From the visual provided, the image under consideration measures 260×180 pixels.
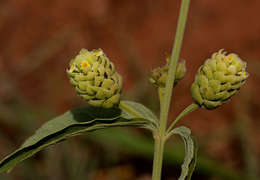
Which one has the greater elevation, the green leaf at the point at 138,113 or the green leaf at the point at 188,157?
the green leaf at the point at 138,113

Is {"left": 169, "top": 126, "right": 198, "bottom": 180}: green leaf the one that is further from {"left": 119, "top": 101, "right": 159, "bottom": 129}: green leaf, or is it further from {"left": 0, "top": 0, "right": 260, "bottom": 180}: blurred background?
{"left": 0, "top": 0, "right": 260, "bottom": 180}: blurred background

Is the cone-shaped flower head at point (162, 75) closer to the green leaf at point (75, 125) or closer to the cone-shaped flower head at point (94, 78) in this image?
the green leaf at point (75, 125)

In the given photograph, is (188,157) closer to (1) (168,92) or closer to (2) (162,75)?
(1) (168,92)

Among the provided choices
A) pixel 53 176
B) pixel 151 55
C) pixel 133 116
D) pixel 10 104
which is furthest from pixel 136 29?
pixel 133 116

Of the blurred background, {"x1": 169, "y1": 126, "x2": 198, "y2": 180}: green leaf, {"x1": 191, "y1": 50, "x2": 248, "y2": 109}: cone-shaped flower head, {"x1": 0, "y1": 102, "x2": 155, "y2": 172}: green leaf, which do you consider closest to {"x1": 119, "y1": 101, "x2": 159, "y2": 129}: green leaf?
{"x1": 0, "y1": 102, "x2": 155, "y2": 172}: green leaf

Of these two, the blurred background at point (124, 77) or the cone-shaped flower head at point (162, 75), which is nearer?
the cone-shaped flower head at point (162, 75)

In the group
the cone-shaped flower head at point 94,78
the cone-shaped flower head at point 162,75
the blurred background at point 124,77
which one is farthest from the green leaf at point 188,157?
the blurred background at point 124,77

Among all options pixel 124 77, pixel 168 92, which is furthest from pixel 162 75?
pixel 124 77
